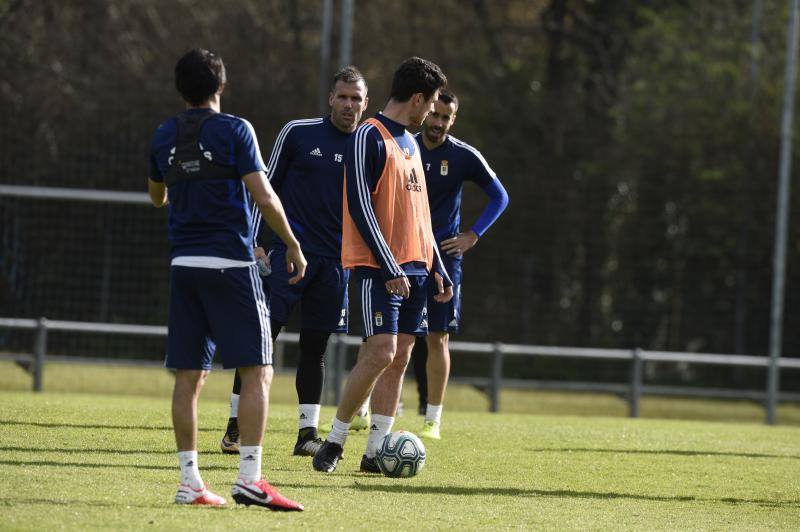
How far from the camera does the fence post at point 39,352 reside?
47.6 feet

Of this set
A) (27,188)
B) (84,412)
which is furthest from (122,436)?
(27,188)

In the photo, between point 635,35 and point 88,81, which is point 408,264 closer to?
point 88,81

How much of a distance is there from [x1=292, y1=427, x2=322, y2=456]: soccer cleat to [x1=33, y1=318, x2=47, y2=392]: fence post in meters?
7.68

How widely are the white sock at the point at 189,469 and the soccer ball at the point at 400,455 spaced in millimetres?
1452

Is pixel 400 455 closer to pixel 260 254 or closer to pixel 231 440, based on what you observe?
pixel 231 440

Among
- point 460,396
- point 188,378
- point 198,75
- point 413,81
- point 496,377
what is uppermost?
point 413,81

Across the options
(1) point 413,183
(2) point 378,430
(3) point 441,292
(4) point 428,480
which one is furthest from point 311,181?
(4) point 428,480

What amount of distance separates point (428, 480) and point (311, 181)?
208 cm

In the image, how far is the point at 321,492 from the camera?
6.19 metres

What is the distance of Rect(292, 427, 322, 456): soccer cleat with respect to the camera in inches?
295

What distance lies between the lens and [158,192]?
5.95 m

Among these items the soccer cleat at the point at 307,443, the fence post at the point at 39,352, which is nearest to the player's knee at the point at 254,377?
the soccer cleat at the point at 307,443

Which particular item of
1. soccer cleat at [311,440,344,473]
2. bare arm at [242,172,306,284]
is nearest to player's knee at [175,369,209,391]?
bare arm at [242,172,306,284]

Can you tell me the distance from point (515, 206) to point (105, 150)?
17.6 feet
